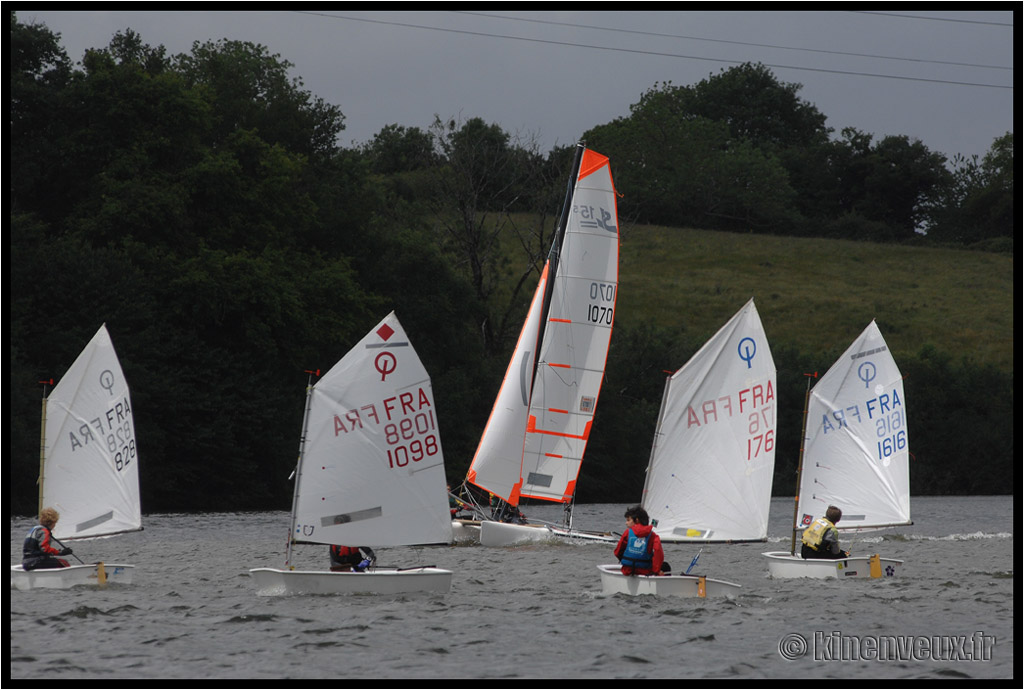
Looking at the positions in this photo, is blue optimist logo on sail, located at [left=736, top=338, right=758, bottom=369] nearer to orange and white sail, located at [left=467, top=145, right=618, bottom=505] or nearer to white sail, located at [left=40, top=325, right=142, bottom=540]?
orange and white sail, located at [left=467, top=145, right=618, bottom=505]

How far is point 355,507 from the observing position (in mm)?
18938

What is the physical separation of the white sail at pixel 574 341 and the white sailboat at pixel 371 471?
1035 centimetres

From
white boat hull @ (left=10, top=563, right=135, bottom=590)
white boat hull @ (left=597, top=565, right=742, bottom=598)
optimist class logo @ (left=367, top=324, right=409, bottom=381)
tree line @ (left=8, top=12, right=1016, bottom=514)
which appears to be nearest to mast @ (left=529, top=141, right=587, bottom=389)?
optimist class logo @ (left=367, top=324, right=409, bottom=381)

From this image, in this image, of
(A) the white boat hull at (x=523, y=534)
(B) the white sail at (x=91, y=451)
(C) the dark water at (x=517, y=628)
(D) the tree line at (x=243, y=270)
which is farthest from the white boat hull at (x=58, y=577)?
(D) the tree line at (x=243, y=270)

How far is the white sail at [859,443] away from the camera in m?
24.2

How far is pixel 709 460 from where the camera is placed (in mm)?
22250

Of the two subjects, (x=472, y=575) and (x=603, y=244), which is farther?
(x=603, y=244)

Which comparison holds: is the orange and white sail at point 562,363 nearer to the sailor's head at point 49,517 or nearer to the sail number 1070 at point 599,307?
the sail number 1070 at point 599,307

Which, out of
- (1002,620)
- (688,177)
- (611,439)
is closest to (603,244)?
(1002,620)

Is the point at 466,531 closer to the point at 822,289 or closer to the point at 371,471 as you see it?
the point at 371,471

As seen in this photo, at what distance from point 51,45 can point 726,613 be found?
1480 inches

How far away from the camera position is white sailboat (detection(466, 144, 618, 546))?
3000cm

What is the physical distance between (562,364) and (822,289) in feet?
166

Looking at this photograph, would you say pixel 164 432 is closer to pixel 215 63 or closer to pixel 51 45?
pixel 51 45
